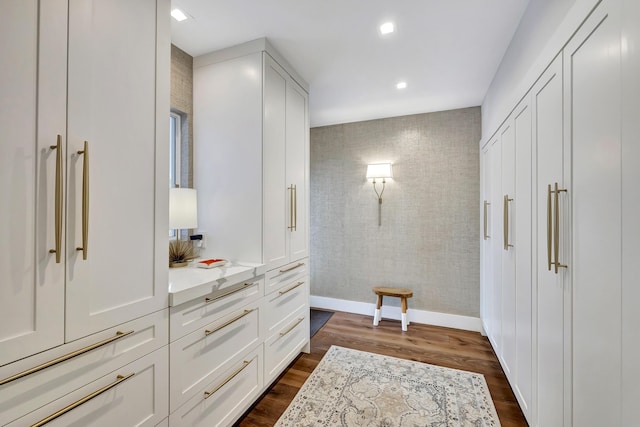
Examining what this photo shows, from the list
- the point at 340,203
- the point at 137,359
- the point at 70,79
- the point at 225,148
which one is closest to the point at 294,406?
the point at 137,359

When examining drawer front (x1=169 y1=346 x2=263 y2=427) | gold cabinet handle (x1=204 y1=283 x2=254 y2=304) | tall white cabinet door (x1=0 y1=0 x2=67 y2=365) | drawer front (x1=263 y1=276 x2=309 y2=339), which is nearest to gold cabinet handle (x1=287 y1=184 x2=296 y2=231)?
drawer front (x1=263 y1=276 x2=309 y2=339)

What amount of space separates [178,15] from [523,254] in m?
2.60

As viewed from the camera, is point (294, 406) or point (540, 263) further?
point (294, 406)

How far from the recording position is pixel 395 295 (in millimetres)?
3314

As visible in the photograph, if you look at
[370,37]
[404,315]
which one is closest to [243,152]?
[370,37]

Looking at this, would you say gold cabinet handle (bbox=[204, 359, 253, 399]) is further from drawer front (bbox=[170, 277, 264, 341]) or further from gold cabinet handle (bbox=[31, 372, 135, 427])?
gold cabinet handle (bbox=[31, 372, 135, 427])

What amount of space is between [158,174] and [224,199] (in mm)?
791

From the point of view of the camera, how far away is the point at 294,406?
74.8 inches

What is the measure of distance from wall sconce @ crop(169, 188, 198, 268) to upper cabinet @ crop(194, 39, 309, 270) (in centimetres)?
20

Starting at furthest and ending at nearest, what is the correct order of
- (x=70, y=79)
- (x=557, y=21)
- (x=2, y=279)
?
(x=557, y=21), (x=70, y=79), (x=2, y=279)

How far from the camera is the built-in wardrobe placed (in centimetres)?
80

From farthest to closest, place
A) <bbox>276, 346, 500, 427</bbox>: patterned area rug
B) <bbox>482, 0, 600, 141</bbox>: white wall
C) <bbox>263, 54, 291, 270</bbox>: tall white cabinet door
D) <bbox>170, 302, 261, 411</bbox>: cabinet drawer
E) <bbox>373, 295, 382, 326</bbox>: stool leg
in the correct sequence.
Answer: <bbox>373, 295, 382, 326</bbox>: stool leg < <bbox>263, 54, 291, 270</bbox>: tall white cabinet door < <bbox>276, 346, 500, 427</bbox>: patterned area rug < <bbox>170, 302, 261, 411</bbox>: cabinet drawer < <bbox>482, 0, 600, 141</bbox>: white wall

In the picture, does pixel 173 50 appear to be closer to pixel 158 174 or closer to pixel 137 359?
pixel 158 174

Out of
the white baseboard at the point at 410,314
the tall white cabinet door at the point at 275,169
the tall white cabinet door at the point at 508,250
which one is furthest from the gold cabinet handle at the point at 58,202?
the white baseboard at the point at 410,314
